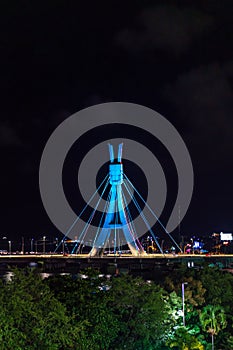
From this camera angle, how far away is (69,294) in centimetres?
1573

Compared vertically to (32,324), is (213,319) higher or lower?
lower

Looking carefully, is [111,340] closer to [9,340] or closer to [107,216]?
[9,340]

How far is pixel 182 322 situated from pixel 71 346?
7260 millimetres

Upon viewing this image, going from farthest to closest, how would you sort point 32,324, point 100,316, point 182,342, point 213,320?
1. point 213,320
2. point 182,342
3. point 100,316
4. point 32,324

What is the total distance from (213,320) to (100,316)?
609cm

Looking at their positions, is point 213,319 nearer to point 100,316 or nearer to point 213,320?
point 213,320

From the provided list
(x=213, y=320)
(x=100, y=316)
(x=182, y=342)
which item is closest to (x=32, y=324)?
(x=100, y=316)

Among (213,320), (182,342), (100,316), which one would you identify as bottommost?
(182,342)

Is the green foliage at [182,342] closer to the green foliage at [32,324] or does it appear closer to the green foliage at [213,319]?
the green foliage at [213,319]

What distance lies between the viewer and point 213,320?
66.0 feet

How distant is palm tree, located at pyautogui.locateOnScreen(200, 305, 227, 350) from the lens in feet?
66.0

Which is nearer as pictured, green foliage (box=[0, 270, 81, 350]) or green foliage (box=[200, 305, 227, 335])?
green foliage (box=[0, 270, 81, 350])

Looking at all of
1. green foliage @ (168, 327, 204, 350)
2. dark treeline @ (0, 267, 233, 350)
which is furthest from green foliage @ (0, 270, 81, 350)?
green foliage @ (168, 327, 204, 350)

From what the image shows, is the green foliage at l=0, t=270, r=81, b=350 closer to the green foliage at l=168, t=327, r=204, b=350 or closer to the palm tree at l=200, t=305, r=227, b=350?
the green foliage at l=168, t=327, r=204, b=350
